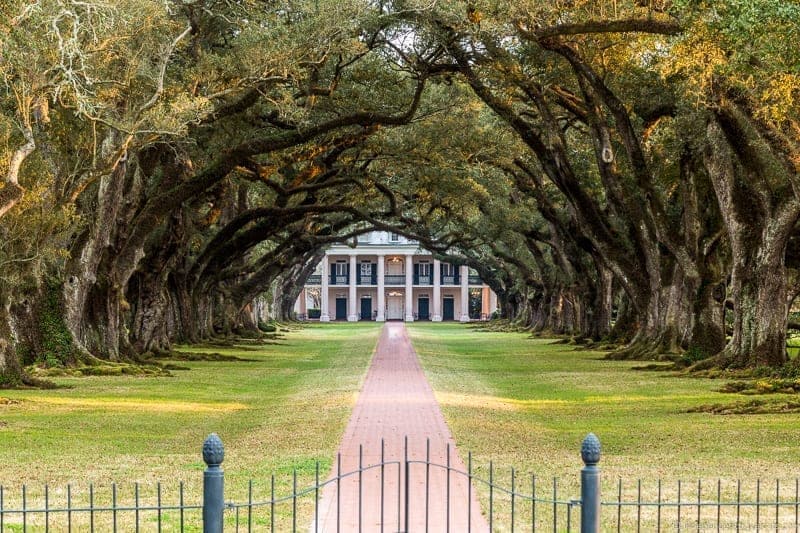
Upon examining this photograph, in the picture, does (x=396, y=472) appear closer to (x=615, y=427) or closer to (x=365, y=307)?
(x=615, y=427)

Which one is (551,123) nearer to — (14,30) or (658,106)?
(658,106)

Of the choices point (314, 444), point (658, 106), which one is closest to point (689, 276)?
point (658, 106)

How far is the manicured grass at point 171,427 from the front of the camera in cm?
1422

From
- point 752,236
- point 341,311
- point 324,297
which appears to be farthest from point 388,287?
point 752,236

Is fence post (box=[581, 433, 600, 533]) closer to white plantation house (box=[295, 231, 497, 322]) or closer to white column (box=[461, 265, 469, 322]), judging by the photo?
white column (box=[461, 265, 469, 322])

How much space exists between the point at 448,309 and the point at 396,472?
121217mm

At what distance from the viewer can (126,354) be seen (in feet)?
119

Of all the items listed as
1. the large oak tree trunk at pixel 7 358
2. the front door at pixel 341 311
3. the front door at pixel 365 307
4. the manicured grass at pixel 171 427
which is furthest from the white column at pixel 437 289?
the large oak tree trunk at pixel 7 358

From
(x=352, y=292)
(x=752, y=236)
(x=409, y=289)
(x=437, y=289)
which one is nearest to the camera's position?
(x=752, y=236)

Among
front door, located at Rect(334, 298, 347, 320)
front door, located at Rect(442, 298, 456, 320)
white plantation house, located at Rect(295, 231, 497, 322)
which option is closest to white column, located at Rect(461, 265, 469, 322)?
white plantation house, located at Rect(295, 231, 497, 322)

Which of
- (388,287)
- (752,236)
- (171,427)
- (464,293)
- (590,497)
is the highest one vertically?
(752,236)

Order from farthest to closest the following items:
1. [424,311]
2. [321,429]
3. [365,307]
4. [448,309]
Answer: [365,307] < [448,309] < [424,311] < [321,429]

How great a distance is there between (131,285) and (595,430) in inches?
982

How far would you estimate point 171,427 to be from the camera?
19.9m
